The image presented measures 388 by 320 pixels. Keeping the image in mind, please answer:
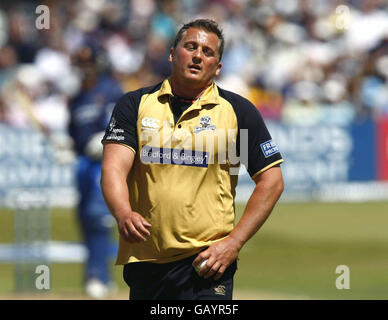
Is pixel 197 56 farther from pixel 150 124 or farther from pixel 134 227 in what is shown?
pixel 134 227

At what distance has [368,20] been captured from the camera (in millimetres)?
22656

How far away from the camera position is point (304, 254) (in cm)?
1373

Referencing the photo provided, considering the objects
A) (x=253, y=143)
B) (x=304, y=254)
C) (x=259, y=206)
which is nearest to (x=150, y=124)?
(x=253, y=143)

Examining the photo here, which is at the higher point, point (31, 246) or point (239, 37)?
point (239, 37)

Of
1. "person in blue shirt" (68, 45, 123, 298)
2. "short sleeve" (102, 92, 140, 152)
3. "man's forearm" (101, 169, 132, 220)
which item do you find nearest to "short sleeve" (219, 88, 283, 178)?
"short sleeve" (102, 92, 140, 152)

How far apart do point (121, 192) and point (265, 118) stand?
14.0 m

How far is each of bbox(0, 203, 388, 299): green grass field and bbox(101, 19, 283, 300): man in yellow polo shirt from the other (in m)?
4.94

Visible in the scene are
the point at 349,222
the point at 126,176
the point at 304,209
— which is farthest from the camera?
the point at 304,209

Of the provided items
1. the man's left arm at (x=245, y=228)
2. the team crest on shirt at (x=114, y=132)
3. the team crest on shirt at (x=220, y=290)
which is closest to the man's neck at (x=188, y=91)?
the team crest on shirt at (x=114, y=132)

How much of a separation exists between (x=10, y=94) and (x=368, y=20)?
29.4ft

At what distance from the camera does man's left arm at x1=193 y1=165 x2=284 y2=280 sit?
5.14 meters

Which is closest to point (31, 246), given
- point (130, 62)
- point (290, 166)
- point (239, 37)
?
point (290, 166)

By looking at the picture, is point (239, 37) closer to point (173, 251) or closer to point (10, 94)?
point (10, 94)

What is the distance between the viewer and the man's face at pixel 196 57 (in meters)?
5.33
